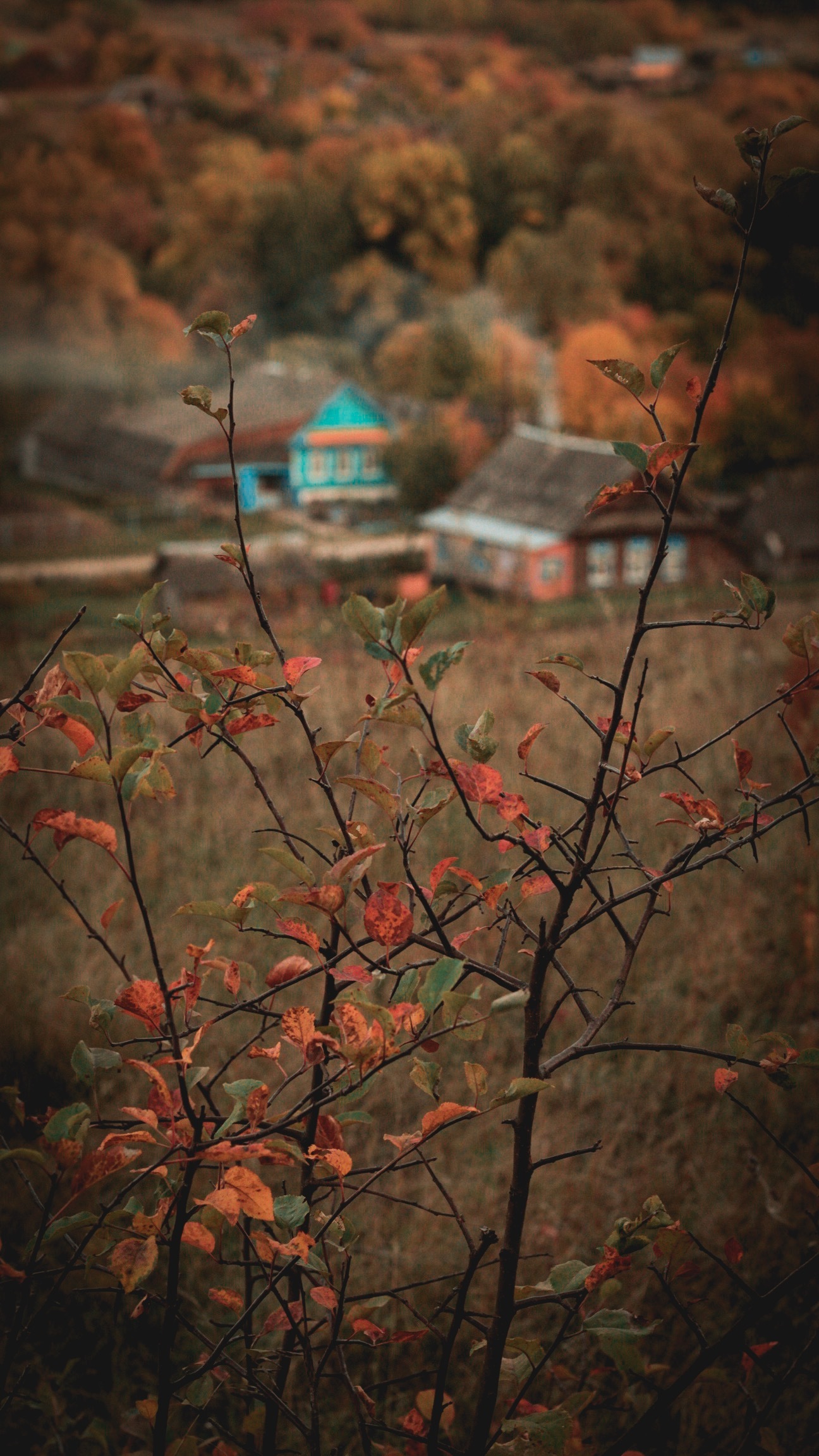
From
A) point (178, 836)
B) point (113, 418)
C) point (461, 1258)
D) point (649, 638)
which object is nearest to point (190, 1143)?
point (461, 1258)

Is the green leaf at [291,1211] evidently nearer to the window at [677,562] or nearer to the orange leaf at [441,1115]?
the orange leaf at [441,1115]

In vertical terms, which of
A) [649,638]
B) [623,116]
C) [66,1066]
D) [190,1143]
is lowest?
[649,638]

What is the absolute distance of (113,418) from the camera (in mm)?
4305

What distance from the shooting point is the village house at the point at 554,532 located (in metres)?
3.90

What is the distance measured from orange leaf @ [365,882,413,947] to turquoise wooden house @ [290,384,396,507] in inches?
156

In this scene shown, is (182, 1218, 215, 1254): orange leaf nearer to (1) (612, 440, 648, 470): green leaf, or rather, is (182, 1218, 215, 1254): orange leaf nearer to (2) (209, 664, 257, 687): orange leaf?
(2) (209, 664, 257, 687): orange leaf

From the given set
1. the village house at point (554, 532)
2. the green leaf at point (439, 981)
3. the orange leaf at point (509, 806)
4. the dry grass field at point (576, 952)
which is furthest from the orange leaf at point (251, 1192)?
the village house at point (554, 532)

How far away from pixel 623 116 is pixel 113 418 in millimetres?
2589

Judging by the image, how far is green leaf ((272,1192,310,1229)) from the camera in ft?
1.76

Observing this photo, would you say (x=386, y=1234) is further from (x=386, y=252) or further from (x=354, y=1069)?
(x=386, y=252)

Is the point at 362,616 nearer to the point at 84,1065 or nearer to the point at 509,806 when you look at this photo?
the point at 509,806

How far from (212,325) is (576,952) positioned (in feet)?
4.09

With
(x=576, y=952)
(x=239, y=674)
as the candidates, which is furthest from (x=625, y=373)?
(x=576, y=952)

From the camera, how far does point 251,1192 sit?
46 cm
